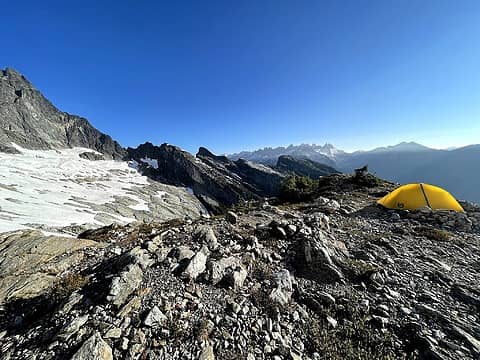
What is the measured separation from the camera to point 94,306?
5.92 meters

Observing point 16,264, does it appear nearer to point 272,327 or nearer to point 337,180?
point 272,327

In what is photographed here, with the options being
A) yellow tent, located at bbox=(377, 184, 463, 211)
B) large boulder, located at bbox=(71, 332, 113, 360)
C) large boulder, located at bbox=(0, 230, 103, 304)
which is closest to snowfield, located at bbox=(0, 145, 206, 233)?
large boulder, located at bbox=(0, 230, 103, 304)

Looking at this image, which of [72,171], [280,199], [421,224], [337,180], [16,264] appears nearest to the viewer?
[16,264]

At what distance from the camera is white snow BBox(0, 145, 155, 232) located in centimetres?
5478

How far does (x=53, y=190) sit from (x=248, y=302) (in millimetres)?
111605

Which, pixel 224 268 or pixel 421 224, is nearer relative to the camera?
pixel 224 268

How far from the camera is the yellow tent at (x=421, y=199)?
16.1m

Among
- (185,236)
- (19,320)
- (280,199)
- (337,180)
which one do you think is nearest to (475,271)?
(185,236)

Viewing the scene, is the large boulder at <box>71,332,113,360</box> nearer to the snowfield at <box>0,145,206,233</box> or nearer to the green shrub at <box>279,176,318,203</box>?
the green shrub at <box>279,176,318,203</box>

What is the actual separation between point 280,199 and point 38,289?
28.3m

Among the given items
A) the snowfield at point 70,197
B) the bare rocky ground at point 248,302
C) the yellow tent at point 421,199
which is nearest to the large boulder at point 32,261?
the bare rocky ground at point 248,302

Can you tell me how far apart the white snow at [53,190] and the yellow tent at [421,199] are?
5380 cm

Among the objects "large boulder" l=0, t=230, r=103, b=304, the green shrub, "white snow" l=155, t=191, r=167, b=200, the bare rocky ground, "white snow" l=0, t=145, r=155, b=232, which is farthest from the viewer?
"white snow" l=155, t=191, r=167, b=200

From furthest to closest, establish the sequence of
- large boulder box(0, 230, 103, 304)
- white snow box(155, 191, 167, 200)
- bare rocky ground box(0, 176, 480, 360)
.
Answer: white snow box(155, 191, 167, 200)
large boulder box(0, 230, 103, 304)
bare rocky ground box(0, 176, 480, 360)
